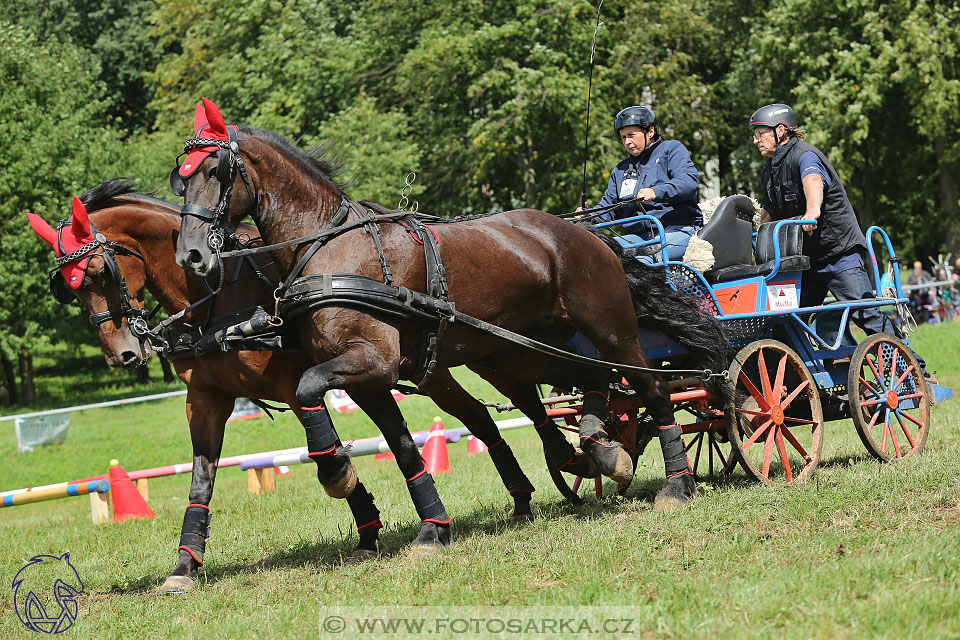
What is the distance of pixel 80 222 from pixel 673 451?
12.5ft

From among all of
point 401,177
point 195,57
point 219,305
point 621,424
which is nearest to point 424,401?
point 401,177

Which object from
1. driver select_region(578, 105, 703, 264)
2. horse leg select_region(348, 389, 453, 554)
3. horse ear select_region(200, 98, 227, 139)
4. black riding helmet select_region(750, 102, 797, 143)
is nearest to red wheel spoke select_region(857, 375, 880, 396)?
driver select_region(578, 105, 703, 264)

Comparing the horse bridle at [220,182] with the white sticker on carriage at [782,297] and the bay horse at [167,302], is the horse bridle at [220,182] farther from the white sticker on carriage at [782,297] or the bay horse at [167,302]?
the white sticker on carriage at [782,297]


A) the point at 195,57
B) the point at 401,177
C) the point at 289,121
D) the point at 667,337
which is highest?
the point at 195,57

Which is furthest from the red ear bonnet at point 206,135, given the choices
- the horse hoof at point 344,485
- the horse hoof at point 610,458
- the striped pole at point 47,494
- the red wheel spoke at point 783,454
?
the striped pole at point 47,494

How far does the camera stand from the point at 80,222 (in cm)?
563

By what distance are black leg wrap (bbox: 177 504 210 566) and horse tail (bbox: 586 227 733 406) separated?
2.97 m

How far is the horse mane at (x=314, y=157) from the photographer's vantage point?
5547 millimetres

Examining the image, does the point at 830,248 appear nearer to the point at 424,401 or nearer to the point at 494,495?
the point at 494,495

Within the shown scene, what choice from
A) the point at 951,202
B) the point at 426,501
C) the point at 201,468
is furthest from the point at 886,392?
the point at 951,202

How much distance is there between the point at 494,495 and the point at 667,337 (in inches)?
78.4

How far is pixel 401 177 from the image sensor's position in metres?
24.3

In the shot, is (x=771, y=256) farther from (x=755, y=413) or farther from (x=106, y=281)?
(x=106, y=281)

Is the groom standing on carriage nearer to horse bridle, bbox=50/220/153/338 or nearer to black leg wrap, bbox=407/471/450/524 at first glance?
black leg wrap, bbox=407/471/450/524
